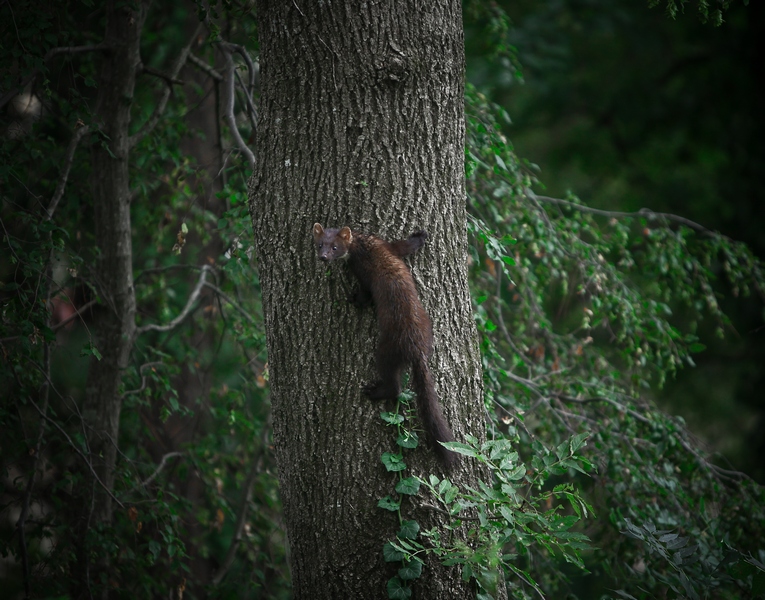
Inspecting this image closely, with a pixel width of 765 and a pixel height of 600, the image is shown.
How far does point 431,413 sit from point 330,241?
0.76 meters

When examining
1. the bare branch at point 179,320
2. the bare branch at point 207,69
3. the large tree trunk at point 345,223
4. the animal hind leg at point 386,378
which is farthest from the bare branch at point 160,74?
the animal hind leg at point 386,378

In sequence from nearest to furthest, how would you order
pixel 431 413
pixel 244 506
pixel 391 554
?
pixel 391 554 → pixel 431 413 → pixel 244 506

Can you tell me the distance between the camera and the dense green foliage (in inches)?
121

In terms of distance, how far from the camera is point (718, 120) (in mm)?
7344

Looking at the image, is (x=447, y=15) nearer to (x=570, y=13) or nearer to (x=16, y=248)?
(x=16, y=248)

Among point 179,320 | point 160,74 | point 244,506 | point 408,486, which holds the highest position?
point 160,74

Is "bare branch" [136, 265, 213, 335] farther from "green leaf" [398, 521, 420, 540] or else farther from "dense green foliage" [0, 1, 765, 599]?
"green leaf" [398, 521, 420, 540]

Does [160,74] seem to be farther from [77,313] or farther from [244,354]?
[244,354]

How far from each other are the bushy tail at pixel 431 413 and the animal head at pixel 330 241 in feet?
1.66

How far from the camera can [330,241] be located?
2398 millimetres

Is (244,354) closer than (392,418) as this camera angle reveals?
No

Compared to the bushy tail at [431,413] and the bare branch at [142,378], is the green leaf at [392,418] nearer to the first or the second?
the bushy tail at [431,413]

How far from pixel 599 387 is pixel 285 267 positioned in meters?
2.52

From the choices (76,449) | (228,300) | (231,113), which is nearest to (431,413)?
(231,113)
